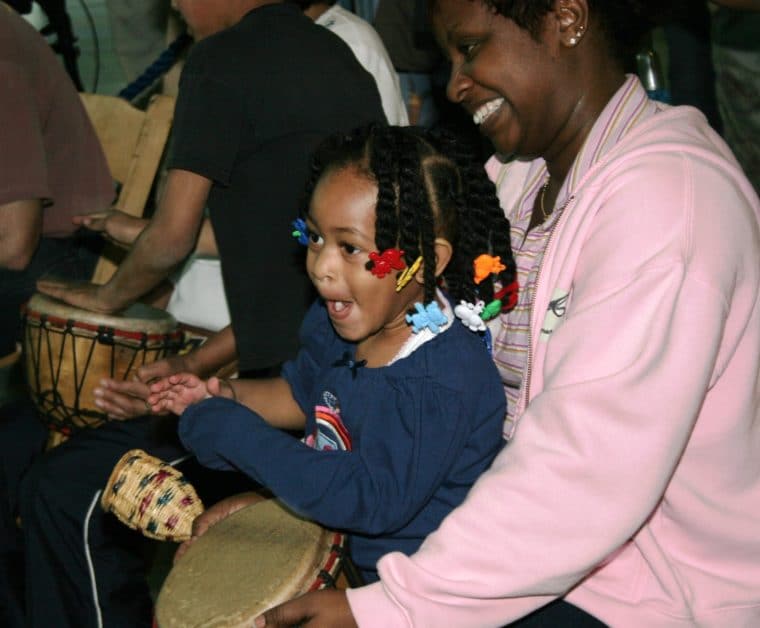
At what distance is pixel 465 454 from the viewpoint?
1.69 metres

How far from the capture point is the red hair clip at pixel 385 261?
171 cm

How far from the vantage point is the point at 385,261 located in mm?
1705

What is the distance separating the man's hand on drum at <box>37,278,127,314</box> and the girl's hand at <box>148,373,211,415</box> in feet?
2.73

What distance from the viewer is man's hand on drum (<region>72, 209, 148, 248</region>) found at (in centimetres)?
283

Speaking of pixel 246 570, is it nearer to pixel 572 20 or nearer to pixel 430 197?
pixel 430 197

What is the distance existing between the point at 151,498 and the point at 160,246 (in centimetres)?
86

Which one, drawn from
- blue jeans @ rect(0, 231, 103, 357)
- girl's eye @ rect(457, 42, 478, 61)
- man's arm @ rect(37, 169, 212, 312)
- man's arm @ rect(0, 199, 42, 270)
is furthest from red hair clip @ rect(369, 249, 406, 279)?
blue jeans @ rect(0, 231, 103, 357)

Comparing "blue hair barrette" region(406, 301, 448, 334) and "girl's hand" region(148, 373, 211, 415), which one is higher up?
"blue hair barrette" region(406, 301, 448, 334)

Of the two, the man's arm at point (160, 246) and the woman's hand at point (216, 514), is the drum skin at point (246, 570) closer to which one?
the woman's hand at point (216, 514)

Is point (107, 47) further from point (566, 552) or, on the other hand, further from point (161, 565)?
point (566, 552)

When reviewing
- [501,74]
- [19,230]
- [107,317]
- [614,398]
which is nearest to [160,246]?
[107,317]

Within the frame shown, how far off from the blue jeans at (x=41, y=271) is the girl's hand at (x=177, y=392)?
142 centimetres

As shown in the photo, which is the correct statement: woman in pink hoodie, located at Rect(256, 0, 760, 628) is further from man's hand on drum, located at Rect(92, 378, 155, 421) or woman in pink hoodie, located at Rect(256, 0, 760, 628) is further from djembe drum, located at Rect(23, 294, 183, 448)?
djembe drum, located at Rect(23, 294, 183, 448)

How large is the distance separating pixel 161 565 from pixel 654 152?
2492 mm
